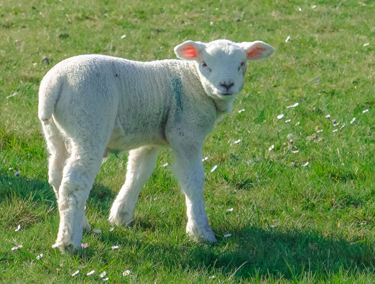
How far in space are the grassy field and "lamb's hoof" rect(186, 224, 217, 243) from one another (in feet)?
0.27

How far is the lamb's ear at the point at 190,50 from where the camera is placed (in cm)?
444

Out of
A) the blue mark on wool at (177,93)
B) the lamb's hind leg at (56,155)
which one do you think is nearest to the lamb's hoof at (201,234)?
the blue mark on wool at (177,93)

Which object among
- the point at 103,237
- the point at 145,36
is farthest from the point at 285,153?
the point at 145,36

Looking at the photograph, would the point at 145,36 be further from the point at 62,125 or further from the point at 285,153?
the point at 62,125

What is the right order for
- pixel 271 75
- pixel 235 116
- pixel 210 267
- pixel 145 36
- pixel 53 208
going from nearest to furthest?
pixel 210 267, pixel 53 208, pixel 235 116, pixel 271 75, pixel 145 36

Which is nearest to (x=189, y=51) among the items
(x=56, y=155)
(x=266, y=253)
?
(x=56, y=155)

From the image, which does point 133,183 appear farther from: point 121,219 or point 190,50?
point 190,50

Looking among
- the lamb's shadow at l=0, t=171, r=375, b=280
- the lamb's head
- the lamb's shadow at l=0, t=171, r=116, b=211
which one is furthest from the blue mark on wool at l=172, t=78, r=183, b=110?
the lamb's shadow at l=0, t=171, r=116, b=211

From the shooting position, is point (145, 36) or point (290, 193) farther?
point (145, 36)

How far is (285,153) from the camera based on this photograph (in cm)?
609

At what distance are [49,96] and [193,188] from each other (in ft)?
4.42

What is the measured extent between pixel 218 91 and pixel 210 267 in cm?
134

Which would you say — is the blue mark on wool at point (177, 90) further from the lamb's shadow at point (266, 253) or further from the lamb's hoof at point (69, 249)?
the lamb's hoof at point (69, 249)

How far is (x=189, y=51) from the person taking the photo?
4.51m
